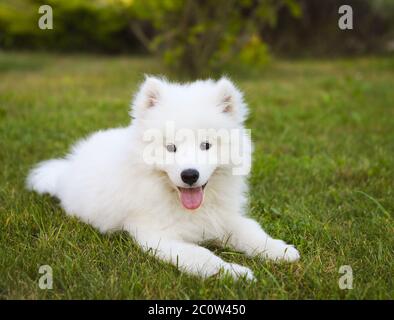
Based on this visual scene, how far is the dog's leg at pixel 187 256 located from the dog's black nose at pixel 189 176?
12.7 inches

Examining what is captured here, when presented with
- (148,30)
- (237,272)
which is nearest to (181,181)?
(237,272)

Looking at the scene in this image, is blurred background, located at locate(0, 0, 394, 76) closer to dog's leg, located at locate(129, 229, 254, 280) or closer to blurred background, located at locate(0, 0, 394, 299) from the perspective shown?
blurred background, located at locate(0, 0, 394, 299)

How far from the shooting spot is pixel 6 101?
6.54 metres

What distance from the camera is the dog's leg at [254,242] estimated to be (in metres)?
2.55

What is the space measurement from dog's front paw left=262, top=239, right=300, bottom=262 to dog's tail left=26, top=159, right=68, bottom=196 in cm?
155

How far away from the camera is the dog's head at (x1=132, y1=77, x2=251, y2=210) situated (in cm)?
248

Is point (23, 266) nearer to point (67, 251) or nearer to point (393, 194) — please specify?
point (67, 251)

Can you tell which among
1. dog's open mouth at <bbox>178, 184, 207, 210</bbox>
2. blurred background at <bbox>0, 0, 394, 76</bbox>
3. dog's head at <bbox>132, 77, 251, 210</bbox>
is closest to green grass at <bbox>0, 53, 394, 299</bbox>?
dog's open mouth at <bbox>178, 184, 207, 210</bbox>

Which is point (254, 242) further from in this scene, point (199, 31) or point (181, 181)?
point (199, 31)

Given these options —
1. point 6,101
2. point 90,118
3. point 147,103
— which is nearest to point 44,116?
point 90,118

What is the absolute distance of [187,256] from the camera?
2404mm

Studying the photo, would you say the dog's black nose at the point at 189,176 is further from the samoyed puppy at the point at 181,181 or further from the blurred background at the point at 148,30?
the blurred background at the point at 148,30

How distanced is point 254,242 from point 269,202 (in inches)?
30.5

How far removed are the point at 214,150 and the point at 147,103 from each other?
439 mm
